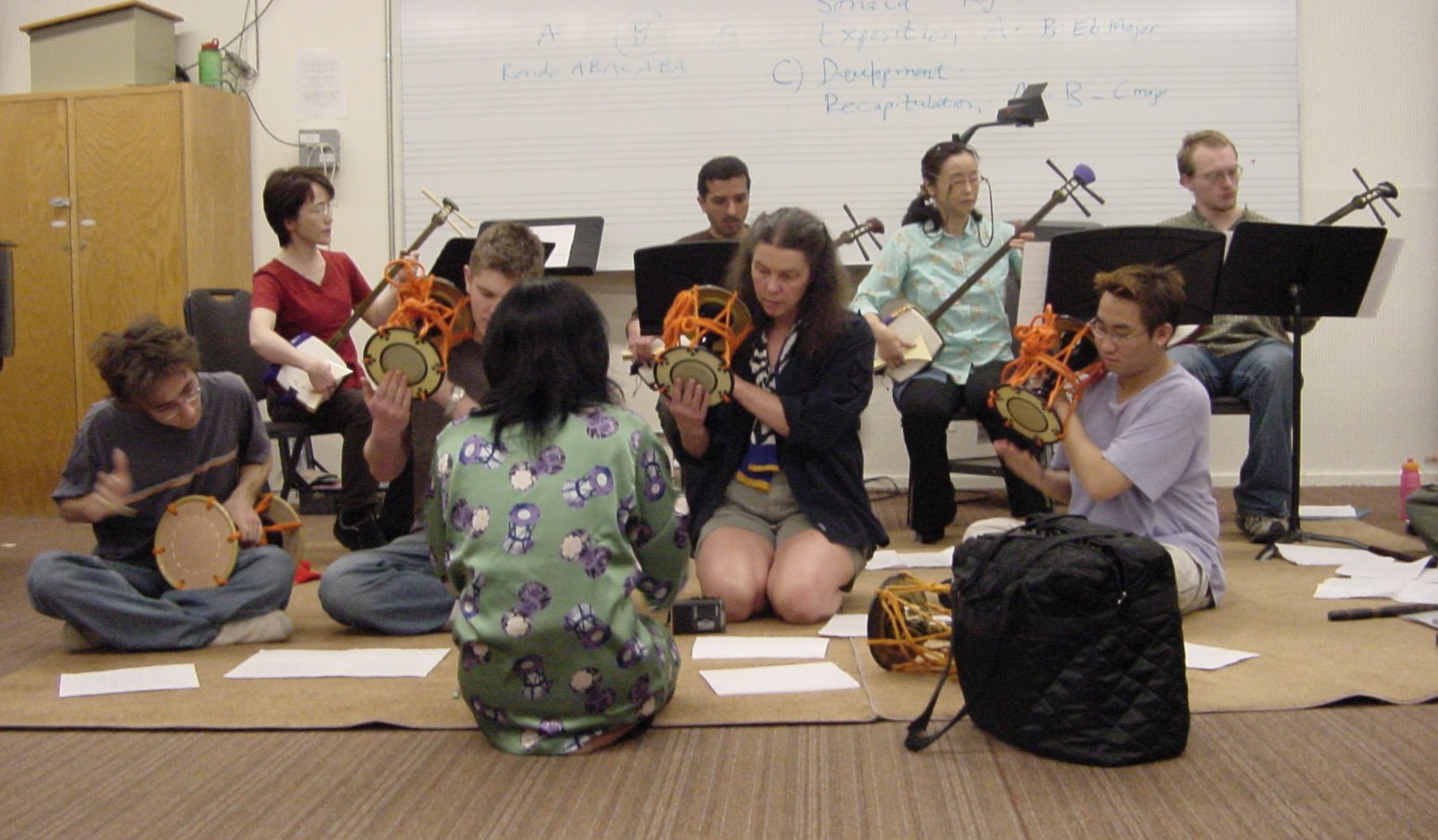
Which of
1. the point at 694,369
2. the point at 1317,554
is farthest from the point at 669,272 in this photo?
the point at 1317,554

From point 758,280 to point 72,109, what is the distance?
3.51 meters

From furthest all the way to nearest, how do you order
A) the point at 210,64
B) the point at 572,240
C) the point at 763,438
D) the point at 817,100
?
the point at 210,64, the point at 817,100, the point at 572,240, the point at 763,438

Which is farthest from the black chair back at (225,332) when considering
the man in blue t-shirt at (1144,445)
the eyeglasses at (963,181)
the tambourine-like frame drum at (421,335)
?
the man in blue t-shirt at (1144,445)

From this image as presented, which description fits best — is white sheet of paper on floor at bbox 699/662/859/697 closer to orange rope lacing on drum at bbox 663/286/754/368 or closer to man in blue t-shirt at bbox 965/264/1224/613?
man in blue t-shirt at bbox 965/264/1224/613

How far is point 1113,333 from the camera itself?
2807 mm

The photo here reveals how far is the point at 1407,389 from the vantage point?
5.11 metres

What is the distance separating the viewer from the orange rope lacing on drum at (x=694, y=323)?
113 inches

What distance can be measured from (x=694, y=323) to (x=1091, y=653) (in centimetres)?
121

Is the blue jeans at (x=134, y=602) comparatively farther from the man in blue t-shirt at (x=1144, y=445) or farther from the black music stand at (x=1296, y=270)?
the black music stand at (x=1296, y=270)

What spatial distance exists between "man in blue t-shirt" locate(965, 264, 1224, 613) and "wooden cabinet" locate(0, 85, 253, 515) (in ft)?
11.7

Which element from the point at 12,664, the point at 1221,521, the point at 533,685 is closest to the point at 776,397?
the point at 533,685

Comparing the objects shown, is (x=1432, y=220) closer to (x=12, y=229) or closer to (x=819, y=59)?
(x=819, y=59)

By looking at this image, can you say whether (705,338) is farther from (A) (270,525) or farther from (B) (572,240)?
(B) (572,240)

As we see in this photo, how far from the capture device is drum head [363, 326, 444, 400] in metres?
2.72
